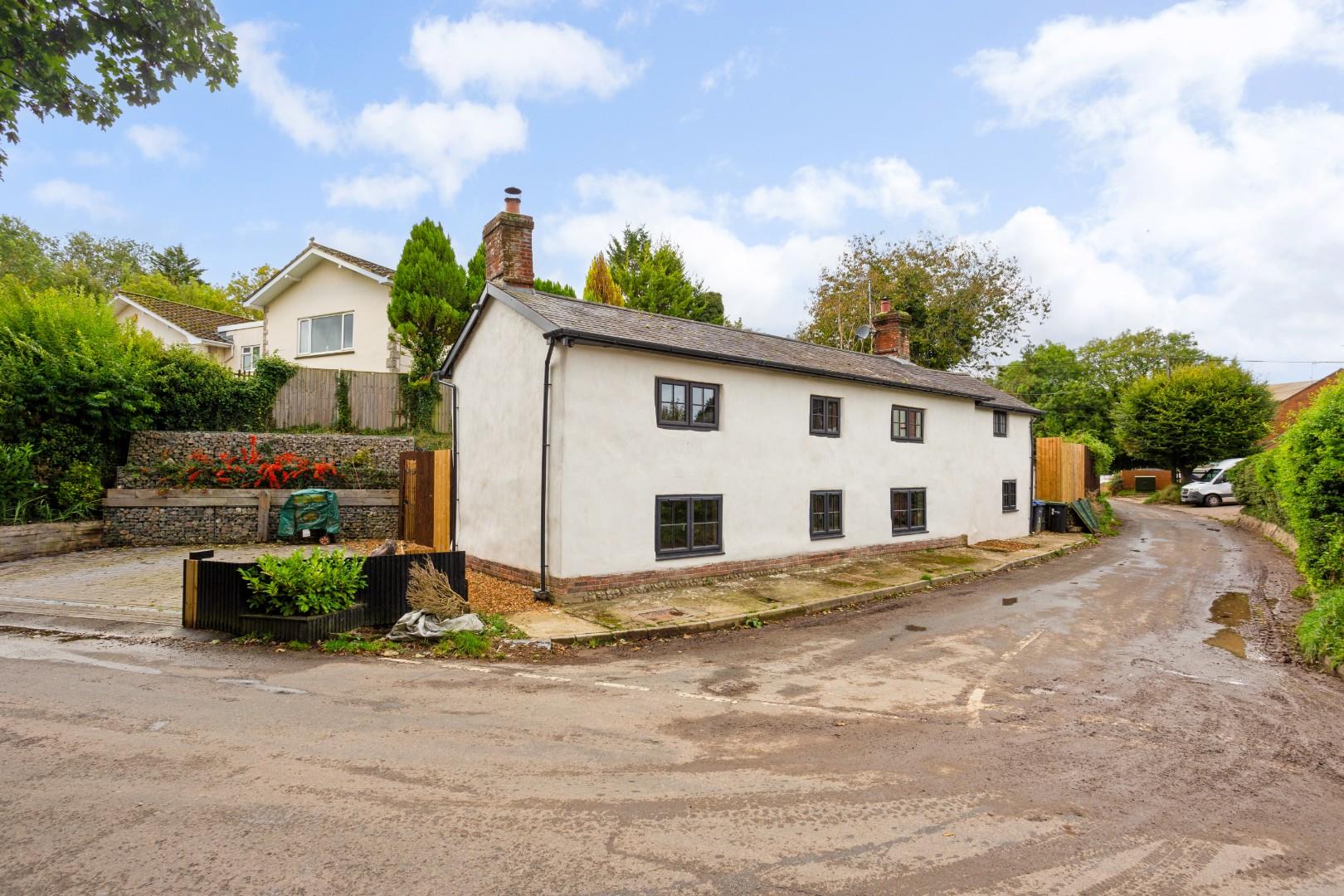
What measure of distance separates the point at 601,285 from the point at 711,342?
20.0 m

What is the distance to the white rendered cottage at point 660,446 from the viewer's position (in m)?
11.6

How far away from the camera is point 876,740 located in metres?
A: 5.86

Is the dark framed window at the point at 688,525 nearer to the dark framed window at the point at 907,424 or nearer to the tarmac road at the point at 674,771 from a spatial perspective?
the tarmac road at the point at 674,771

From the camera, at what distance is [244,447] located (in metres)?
17.9

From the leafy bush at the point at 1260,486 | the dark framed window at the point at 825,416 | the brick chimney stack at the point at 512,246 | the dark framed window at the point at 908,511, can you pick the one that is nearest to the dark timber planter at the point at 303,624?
the brick chimney stack at the point at 512,246

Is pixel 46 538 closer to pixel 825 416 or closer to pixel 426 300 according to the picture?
pixel 426 300

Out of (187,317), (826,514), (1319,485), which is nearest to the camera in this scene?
(1319,485)

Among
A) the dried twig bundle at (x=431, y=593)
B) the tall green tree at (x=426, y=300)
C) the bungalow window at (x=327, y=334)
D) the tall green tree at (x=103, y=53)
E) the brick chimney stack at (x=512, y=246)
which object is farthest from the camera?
the bungalow window at (x=327, y=334)

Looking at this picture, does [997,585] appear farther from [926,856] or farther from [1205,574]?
[926,856]

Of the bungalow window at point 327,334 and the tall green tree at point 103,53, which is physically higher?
the bungalow window at point 327,334

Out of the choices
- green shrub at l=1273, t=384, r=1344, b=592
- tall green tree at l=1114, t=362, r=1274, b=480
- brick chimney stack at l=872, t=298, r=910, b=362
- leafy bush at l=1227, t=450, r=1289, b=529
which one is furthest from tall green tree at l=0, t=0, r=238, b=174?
tall green tree at l=1114, t=362, r=1274, b=480

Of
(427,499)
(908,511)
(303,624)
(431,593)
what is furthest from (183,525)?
(908,511)

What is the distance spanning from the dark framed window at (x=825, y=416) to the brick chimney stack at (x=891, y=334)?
27.5 feet

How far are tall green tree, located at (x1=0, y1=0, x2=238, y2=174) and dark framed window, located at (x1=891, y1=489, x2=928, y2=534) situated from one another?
50.7 feet
